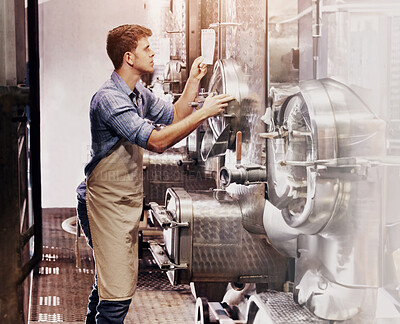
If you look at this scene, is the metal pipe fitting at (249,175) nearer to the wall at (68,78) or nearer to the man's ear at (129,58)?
the man's ear at (129,58)

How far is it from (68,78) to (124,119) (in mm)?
4146

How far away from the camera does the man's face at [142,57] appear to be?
10.3 ft

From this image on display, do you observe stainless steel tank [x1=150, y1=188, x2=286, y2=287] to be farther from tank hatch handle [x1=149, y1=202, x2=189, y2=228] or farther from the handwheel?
the handwheel

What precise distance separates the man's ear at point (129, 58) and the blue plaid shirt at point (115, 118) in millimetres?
83

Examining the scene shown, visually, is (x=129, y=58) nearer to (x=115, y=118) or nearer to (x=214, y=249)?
(x=115, y=118)

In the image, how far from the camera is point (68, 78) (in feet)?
22.4

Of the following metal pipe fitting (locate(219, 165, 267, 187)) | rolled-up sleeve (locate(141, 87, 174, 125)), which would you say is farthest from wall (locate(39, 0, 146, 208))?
metal pipe fitting (locate(219, 165, 267, 187))

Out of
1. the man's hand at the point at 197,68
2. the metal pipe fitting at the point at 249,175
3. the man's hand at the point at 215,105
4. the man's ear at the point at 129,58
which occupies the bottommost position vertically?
the metal pipe fitting at the point at 249,175

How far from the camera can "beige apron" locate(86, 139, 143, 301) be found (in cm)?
303

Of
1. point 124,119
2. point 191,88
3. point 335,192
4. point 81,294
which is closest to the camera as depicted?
point 335,192

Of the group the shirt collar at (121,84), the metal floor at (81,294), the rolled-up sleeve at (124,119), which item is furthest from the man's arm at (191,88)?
the metal floor at (81,294)

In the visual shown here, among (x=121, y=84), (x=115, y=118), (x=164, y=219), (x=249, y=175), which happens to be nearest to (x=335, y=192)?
(x=249, y=175)

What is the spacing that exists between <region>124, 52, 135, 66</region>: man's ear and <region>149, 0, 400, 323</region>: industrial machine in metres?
0.46

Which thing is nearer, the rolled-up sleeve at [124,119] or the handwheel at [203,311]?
the rolled-up sleeve at [124,119]
